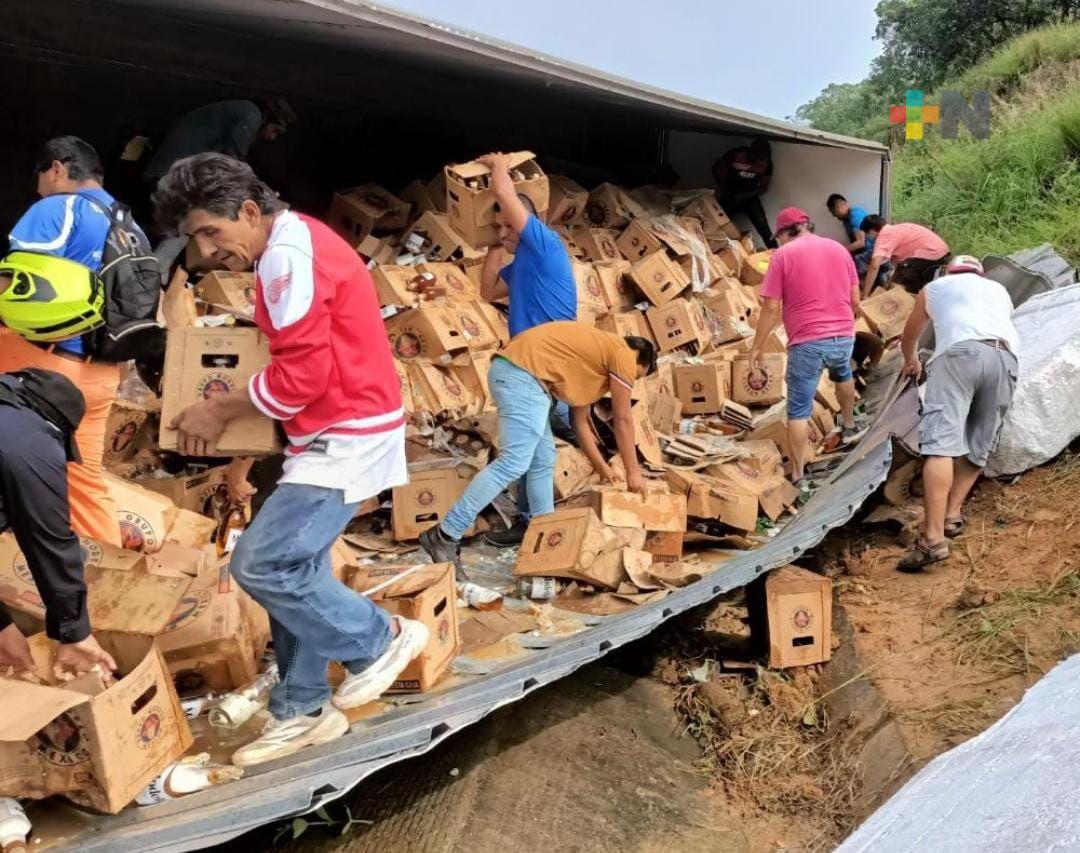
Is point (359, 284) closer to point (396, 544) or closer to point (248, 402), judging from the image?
point (248, 402)

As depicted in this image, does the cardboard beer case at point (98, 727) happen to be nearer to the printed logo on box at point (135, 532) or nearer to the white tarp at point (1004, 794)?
the printed logo on box at point (135, 532)

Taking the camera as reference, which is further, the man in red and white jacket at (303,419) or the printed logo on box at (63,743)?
the man in red and white jacket at (303,419)

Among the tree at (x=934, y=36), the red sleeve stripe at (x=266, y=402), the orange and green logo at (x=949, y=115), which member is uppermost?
the tree at (x=934, y=36)

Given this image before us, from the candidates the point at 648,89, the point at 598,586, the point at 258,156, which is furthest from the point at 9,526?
the point at 258,156

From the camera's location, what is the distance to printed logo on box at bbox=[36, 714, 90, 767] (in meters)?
2.07

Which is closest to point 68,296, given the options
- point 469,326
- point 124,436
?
point 124,436

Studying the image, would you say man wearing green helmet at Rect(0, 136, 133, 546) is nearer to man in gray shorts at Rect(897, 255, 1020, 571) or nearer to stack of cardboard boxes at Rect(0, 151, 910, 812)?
stack of cardboard boxes at Rect(0, 151, 910, 812)

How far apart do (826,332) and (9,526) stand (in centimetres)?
445

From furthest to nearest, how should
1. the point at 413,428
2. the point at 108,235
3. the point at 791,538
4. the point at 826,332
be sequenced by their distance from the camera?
the point at 826,332 → the point at 413,428 → the point at 791,538 → the point at 108,235

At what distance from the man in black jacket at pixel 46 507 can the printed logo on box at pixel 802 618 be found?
2673 millimetres

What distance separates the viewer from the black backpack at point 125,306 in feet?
9.54

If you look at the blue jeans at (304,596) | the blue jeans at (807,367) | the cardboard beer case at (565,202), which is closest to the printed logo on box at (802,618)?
the blue jeans at (807,367)

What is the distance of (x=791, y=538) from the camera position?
13.3 ft

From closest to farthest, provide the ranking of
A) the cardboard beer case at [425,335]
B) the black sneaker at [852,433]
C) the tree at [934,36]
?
the cardboard beer case at [425,335] < the black sneaker at [852,433] < the tree at [934,36]
